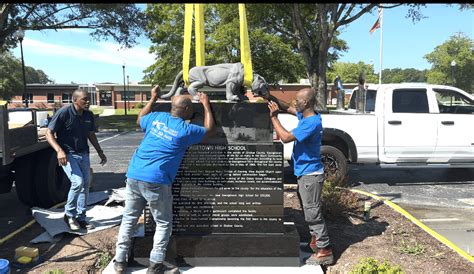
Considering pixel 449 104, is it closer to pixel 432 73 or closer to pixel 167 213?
pixel 167 213

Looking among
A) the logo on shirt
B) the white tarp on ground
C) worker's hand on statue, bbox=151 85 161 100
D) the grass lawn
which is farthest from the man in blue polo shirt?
the grass lawn

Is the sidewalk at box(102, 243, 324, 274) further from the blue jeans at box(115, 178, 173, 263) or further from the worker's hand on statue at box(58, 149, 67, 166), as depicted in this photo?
the worker's hand on statue at box(58, 149, 67, 166)

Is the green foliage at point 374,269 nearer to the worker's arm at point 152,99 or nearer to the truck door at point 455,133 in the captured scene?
the worker's arm at point 152,99

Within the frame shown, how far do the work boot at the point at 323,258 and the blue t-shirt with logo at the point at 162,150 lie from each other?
5.37ft

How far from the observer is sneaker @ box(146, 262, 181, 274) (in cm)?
393

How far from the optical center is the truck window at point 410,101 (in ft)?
26.7

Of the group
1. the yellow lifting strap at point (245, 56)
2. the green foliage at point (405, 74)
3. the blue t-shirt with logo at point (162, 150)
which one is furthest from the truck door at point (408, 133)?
the green foliage at point (405, 74)

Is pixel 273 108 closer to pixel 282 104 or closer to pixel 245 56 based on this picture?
pixel 282 104

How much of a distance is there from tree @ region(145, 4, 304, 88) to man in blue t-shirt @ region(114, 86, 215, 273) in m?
21.6

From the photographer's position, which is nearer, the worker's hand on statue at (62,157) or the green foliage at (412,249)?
the green foliage at (412,249)

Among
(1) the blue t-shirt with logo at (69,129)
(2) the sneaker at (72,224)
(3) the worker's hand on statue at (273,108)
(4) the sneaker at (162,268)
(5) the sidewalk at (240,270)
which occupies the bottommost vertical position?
(5) the sidewalk at (240,270)

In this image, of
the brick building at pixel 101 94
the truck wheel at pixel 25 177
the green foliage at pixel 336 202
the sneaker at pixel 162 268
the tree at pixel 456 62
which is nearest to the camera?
the sneaker at pixel 162 268

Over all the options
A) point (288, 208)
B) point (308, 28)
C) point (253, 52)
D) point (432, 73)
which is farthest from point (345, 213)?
point (432, 73)

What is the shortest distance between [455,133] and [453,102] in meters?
0.86
